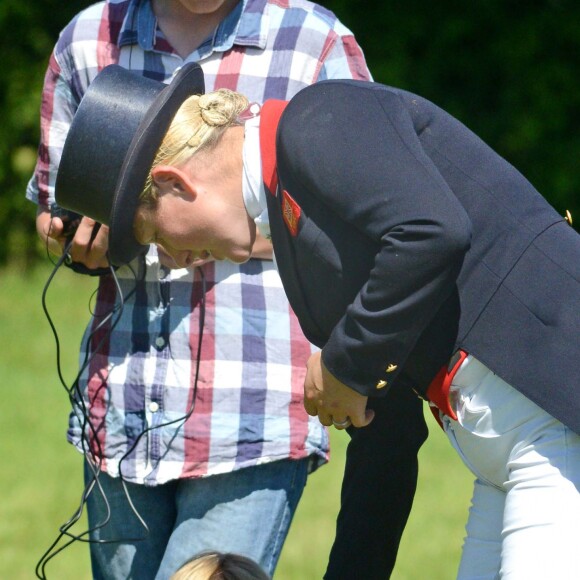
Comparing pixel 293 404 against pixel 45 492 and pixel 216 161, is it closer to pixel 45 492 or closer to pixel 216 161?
pixel 216 161

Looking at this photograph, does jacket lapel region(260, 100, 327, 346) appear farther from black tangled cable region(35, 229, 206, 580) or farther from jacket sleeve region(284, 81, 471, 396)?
black tangled cable region(35, 229, 206, 580)

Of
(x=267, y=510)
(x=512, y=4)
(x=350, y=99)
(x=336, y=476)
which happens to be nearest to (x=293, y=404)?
(x=267, y=510)

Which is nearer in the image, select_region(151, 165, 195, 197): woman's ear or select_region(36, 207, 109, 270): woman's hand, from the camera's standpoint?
select_region(151, 165, 195, 197): woman's ear

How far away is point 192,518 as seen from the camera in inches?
109

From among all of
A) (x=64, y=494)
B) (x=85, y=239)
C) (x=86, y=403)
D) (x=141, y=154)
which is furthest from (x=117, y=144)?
(x=64, y=494)

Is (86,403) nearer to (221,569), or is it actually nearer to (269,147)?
(221,569)

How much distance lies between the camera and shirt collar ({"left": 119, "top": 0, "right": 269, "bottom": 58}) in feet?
9.23

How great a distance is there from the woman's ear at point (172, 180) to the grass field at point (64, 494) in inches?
96.0

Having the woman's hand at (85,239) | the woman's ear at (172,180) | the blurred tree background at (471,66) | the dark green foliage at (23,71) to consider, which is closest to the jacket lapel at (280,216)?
the woman's ear at (172,180)

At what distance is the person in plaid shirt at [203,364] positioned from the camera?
279 centimetres

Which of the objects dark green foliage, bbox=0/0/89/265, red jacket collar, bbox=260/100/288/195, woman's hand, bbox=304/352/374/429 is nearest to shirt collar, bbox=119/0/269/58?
red jacket collar, bbox=260/100/288/195

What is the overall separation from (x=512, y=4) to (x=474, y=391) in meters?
6.20

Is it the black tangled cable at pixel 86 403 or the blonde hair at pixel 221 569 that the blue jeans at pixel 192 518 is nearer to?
the black tangled cable at pixel 86 403

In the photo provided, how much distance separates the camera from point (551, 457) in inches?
81.7
